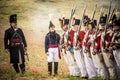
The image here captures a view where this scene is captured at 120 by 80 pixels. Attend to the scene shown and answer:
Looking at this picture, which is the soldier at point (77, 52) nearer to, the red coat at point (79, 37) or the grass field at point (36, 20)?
the red coat at point (79, 37)

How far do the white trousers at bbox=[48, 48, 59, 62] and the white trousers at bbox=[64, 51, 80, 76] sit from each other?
0.69ft

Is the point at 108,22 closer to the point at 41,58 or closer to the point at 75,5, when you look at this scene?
the point at 75,5

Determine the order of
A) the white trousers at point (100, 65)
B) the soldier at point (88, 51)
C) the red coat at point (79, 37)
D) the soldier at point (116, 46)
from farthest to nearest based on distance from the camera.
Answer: the red coat at point (79, 37) → the soldier at point (88, 51) → the white trousers at point (100, 65) → the soldier at point (116, 46)

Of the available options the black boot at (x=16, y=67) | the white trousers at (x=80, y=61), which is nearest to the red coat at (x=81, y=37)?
the white trousers at (x=80, y=61)

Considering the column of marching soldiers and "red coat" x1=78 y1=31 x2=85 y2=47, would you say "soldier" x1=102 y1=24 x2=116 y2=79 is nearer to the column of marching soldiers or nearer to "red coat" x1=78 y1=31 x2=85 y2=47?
the column of marching soldiers

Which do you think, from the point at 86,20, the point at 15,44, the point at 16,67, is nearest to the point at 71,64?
the point at 86,20

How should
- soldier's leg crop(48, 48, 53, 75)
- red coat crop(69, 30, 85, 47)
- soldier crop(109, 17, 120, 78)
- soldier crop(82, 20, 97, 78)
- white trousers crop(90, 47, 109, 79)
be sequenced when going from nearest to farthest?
1. soldier crop(109, 17, 120, 78)
2. white trousers crop(90, 47, 109, 79)
3. soldier crop(82, 20, 97, 78)
4. red coat crop(69, 30, 85, 47)
5. soldier's leg crop(48, 48, 53, 75)

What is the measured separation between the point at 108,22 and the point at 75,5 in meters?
0.96

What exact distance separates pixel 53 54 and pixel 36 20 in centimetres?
91

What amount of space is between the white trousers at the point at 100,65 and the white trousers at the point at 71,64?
0.47 metres

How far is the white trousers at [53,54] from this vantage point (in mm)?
7934

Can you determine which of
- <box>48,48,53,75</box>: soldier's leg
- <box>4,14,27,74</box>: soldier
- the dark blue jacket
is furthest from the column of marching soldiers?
<box>4,14,27,74</box>: soldier

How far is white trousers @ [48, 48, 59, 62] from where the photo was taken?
793 centimetres

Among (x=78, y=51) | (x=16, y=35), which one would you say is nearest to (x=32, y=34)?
(x=16, y=35)
